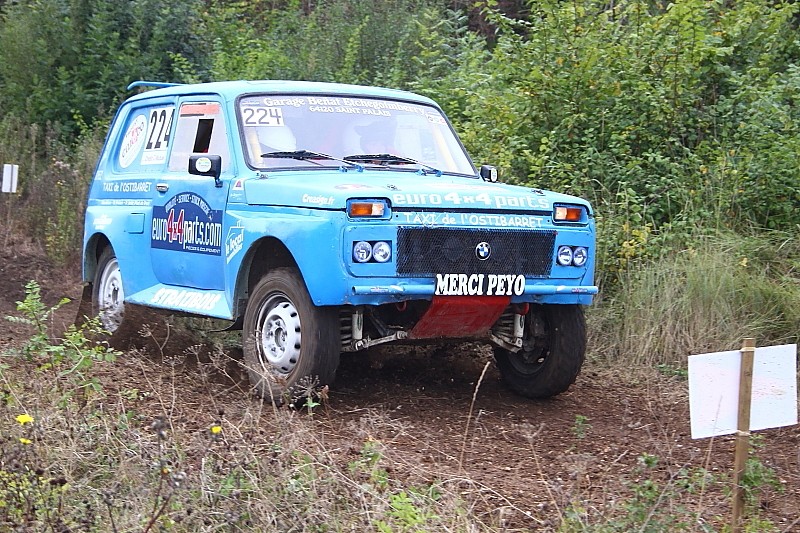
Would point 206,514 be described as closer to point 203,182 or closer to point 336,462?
point 336,462

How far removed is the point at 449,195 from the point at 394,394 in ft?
4.85

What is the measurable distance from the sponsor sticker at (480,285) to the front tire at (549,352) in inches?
26.0

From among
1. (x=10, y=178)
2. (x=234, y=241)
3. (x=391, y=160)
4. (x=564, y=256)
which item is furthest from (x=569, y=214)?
(x=10, y=178)

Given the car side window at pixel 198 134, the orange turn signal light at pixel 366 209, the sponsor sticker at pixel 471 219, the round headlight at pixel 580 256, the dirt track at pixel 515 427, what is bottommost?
the dirt track at pixel 515 427

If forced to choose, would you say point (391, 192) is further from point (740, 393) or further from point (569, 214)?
point (740, 393)

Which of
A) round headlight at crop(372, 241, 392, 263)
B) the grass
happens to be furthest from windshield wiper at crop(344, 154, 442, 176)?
the grass

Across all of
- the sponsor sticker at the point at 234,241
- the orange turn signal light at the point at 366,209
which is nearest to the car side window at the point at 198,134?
the sponsor sticker at the point at 234,241

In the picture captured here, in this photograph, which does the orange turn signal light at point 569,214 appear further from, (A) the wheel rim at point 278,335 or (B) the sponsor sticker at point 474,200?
(A) the wheel rim at point 278,335

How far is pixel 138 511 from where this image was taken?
4355 mm

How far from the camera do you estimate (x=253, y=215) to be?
6.71 m

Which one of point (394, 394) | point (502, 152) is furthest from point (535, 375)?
point (502, 152)

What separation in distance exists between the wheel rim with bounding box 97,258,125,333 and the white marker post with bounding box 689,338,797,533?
17.0 ft

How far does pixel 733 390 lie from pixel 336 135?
3677mm

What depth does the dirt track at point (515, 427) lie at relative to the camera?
4836mm
